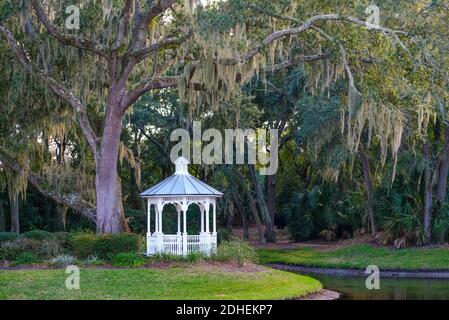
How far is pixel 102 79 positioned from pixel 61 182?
480cm

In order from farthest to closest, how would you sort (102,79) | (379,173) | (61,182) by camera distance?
(379,173) < (61,182) < (102,79)

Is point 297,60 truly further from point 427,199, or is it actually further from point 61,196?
point 427,199

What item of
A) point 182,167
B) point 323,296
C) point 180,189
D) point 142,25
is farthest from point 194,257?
point 142,25

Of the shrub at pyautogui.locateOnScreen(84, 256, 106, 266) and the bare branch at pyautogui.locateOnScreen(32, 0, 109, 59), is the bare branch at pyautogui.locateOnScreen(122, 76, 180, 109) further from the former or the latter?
the shrub at pyautogui.locateOnScreen(84, 256, 106, 266)

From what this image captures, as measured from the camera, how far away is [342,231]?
4131 cm

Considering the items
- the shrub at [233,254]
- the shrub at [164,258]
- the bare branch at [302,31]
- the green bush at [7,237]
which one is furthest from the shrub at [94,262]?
the bare branch at [302,31]

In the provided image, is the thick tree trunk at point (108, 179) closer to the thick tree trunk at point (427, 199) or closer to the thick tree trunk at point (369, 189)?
the thick tree trunk at point (427, 199)

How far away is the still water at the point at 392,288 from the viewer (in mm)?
21109

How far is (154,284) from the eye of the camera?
18.9 meters

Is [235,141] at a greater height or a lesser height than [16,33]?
lesser

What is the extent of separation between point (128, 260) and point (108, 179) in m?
3.87
